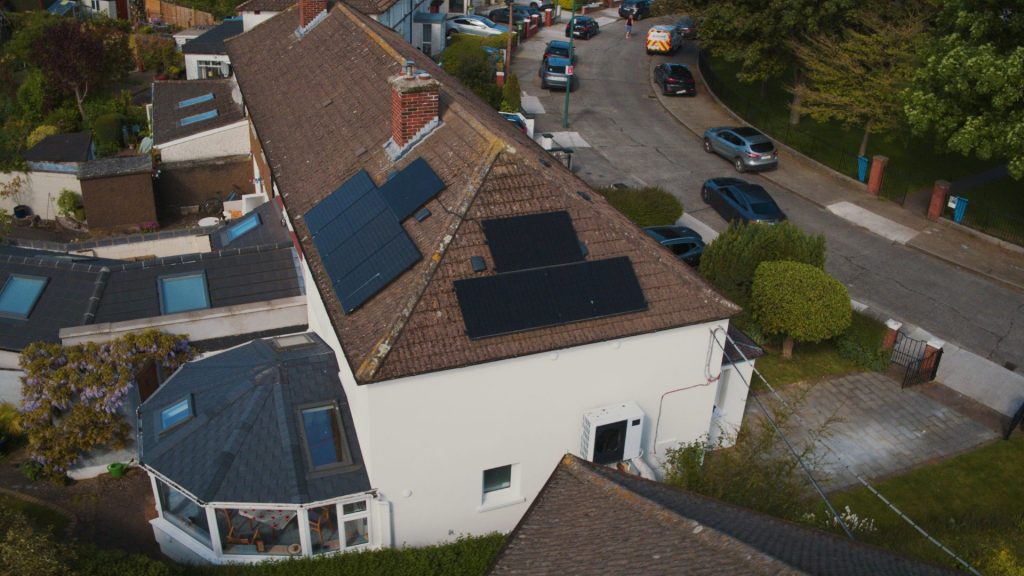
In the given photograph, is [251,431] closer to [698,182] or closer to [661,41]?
[698,182]

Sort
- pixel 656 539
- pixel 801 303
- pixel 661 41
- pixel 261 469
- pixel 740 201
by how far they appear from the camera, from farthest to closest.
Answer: pixel 661 41 → pixel 740 201 → pixel 801 303 → pixel 261 469 → pixel 656 539

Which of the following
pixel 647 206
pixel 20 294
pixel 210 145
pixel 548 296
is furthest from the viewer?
pixel 210 145

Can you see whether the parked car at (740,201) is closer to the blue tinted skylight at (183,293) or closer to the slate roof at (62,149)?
the blue tinted skylight at (183,293)

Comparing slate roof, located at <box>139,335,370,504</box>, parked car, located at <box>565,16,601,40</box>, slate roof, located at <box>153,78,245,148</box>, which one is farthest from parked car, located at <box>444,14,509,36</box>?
slate roof, located at <box>139,335,370,504</box>

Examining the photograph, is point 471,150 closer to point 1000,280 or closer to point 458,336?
point 458,336

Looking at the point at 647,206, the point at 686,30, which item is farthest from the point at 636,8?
the point at 647,206

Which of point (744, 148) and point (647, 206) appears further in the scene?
point (744, 148)

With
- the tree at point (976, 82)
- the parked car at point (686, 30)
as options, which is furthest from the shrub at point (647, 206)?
the parked car at point (686, 30)
